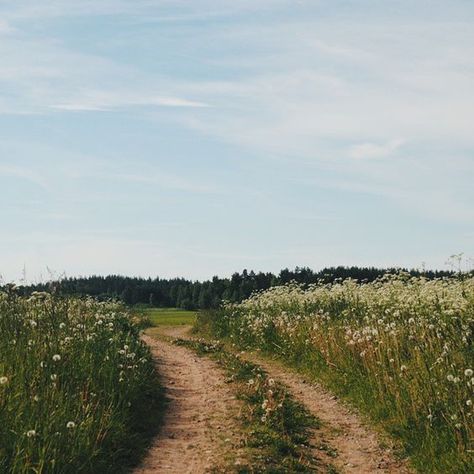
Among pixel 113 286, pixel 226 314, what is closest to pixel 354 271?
pixel 226 314

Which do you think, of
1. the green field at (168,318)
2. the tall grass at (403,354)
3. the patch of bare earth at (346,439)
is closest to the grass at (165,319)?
the green field at (168,318)

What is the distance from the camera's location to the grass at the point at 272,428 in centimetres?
979

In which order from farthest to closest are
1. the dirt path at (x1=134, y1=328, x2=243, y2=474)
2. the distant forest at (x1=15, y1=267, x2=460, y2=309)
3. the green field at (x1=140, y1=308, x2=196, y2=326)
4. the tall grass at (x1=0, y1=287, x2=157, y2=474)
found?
the distant forest at (x1=15, y1=267, x2=460, y2=309)
the green field at (x1=140, y1=308, x2=196, y2=326)
the dirt path at (x1=134, y1=328, x2=243, y2=474)
the tall grass at (x1=0, y1=287, x2=157, y2=474)

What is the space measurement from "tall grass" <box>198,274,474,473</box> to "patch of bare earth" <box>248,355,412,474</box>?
12.6 inches

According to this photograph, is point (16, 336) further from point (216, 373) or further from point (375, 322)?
point (375, 322)

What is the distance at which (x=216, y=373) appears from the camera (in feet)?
60.5

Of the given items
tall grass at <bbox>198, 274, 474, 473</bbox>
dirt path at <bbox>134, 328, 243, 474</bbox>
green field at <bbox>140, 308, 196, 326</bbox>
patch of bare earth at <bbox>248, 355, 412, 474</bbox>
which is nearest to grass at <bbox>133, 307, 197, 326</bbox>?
green field at <bbox>140, 308, 196, 326</bbox>

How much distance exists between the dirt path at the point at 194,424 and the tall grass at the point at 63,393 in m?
0.51

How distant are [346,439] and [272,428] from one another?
128 centimetres

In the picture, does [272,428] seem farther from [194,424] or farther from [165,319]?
[165,319]

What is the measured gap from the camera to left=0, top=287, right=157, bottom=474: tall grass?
882 centimetres

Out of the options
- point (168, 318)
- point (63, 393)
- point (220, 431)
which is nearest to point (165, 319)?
point (168, 318)

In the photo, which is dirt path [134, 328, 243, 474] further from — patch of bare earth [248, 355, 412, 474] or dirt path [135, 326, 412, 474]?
patch of bare earth [248, 355, 412, 474]

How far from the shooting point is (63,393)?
10.9 metres
